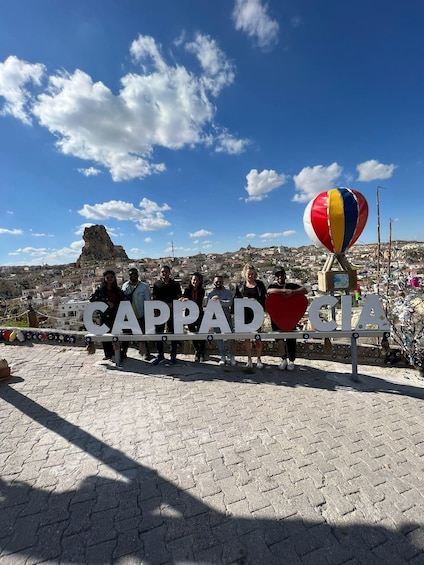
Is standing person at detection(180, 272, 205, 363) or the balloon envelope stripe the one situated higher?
the balloon envelope stripe

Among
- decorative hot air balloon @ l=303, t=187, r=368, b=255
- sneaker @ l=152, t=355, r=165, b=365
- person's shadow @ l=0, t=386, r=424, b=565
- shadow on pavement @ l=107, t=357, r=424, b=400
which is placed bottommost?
person's shadow @ l=0, t=386, r=424, b=565

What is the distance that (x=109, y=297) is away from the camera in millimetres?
5832

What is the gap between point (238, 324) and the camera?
517 centimetres

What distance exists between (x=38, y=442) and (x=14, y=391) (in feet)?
6.21

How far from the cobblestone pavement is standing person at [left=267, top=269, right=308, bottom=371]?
0.45 metres

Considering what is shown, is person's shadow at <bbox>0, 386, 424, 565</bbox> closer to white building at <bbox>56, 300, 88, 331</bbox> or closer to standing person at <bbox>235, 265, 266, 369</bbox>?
standing person at <bbox>235, 265, 266, 369</bbox>

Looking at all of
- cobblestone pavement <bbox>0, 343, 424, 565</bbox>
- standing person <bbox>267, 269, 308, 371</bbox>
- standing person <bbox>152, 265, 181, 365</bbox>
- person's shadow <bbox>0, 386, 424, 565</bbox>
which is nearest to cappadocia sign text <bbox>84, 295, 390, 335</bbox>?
standing person <bbox>267, 269, 308, 371</bbox>

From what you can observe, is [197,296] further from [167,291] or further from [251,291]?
[251,291]

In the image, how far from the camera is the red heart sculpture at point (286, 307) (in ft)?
16.6

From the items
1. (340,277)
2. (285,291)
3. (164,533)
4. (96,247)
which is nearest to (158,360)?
(285,291)

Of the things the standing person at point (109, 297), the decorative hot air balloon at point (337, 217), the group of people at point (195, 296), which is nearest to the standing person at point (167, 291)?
the group of people at point (195, 296)

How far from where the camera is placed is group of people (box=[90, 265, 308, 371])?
533 cm

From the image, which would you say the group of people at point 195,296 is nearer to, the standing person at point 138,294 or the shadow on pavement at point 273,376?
the standing person at point 138,294

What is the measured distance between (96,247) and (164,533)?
413 feet
